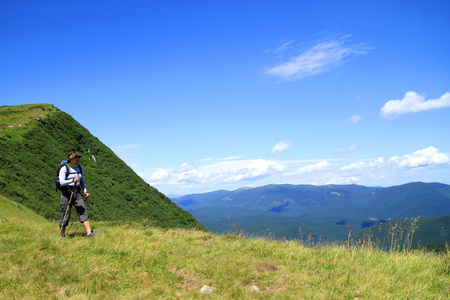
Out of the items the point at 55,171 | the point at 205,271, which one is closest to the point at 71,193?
the point at 205,271

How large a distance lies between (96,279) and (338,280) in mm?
5149

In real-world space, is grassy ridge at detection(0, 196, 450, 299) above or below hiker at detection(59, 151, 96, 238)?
below

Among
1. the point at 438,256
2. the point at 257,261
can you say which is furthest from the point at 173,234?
the point at 438,256

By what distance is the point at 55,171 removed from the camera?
36219 mm

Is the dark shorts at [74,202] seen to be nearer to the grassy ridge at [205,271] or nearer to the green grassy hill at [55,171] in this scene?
the grassy ridge at [205,271]

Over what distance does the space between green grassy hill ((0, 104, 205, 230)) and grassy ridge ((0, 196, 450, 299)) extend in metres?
16.8

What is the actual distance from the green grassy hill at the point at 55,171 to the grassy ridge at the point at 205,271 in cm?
1684

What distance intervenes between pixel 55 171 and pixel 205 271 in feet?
121

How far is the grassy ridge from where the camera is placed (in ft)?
17.8

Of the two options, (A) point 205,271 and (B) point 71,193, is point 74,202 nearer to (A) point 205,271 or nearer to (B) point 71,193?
(B) point 71,193

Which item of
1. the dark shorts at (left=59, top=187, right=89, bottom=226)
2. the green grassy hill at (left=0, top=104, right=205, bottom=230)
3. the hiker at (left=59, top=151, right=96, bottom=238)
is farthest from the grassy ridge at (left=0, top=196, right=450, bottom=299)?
the green grassy hill at (left=0, top=104, right=205, bottom=230)

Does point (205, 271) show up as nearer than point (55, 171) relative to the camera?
Yes

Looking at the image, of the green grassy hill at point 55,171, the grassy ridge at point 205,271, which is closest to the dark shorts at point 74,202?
the grassy ridge at point 205,271

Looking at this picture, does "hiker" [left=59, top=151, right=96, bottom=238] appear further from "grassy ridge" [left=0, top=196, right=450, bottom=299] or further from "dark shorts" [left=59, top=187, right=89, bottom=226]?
"grassy ridge" [left=0, top=196, right=450, bottom=299]
